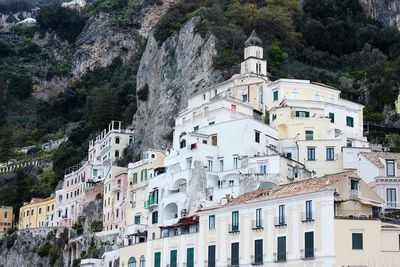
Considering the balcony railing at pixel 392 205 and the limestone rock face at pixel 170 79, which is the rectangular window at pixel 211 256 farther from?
the limestone rock face at pixel 170 79

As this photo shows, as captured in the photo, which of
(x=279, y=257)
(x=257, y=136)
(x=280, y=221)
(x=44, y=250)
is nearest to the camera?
(x=279, y=257)

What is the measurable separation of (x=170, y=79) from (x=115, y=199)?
20.8m

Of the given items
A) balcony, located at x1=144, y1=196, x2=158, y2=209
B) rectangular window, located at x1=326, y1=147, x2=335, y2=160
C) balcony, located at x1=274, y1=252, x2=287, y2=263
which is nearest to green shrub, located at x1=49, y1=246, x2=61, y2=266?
balcony, located at x1=144, y1=196, x2=158, y2=209

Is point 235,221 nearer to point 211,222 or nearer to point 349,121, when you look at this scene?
point 211,222

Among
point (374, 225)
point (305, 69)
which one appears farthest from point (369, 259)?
point (305, 69)

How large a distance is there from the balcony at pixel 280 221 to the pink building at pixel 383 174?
11692 millimetres

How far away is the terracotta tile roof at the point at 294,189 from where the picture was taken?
A: 5794 centimetres

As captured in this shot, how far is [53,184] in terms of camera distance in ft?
412

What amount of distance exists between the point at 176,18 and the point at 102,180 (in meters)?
24.4

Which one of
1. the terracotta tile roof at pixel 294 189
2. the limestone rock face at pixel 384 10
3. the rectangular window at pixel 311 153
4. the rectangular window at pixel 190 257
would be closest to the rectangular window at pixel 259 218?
the terracotta tile roof at pixel 294 189

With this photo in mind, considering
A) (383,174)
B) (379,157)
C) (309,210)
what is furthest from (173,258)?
(379,157)

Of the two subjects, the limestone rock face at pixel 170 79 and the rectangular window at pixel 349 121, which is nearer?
the rectangular window at pixel 349 121

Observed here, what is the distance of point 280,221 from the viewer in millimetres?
58156

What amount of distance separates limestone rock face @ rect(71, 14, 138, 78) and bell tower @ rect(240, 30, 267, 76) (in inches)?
2895
